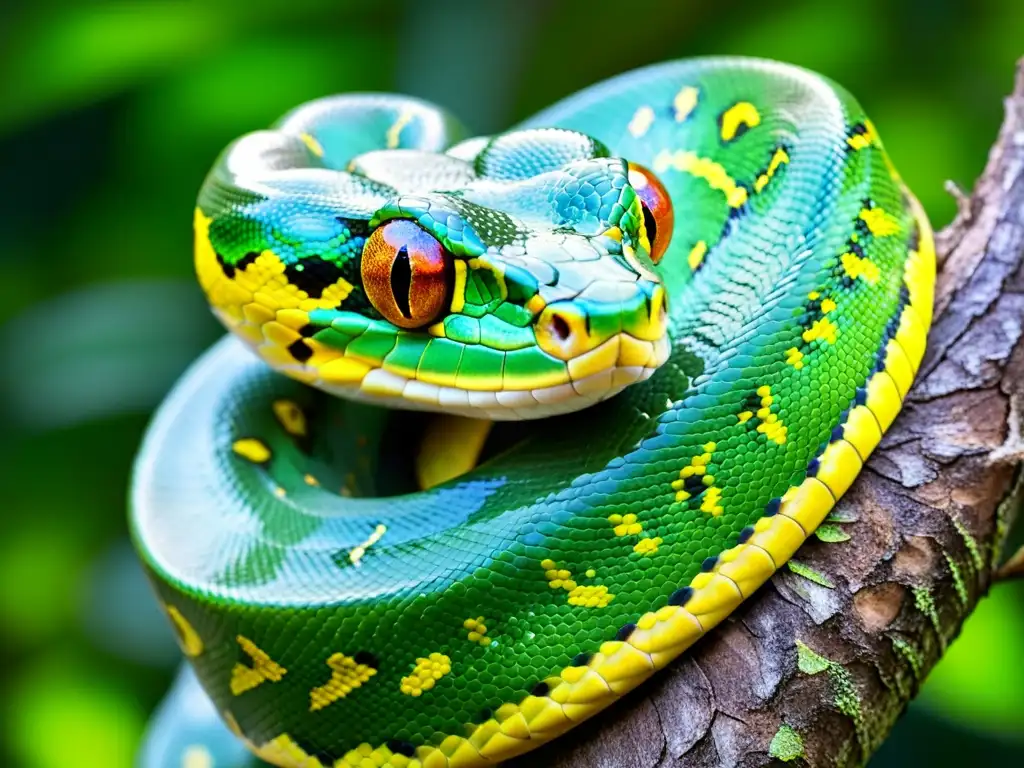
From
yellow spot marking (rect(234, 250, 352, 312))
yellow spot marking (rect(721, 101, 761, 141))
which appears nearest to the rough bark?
yellow spot marking (rect(721, 101, 761, 141))

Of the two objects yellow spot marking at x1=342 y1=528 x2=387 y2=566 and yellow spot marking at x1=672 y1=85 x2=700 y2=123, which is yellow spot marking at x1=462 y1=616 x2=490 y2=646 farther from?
yellow spot marking at x1=672 y1=85 x2=700 y2=123

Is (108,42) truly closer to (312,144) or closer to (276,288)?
(312,144)

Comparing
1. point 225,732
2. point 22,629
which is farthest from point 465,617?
point 22,629

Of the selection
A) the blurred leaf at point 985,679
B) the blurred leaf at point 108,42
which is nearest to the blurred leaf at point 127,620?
the blurred leaf at point 108,42

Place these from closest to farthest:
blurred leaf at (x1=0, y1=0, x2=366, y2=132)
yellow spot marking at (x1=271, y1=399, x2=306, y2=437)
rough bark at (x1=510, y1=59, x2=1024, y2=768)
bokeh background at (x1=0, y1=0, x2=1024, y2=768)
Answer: rough bark at (x1=510, y1=59, x2=1024, y2=768)
yellow spot marking at (x1=271, y1=399, x2=306, y2=437)
bokeh background at (x1=0, y1=0, x2=1024, y2=768)
blurred leaf at (x1=0, y1=0, x2=366, y2=132)

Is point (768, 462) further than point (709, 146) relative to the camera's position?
No

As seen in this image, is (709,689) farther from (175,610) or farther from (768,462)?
(175,610)
